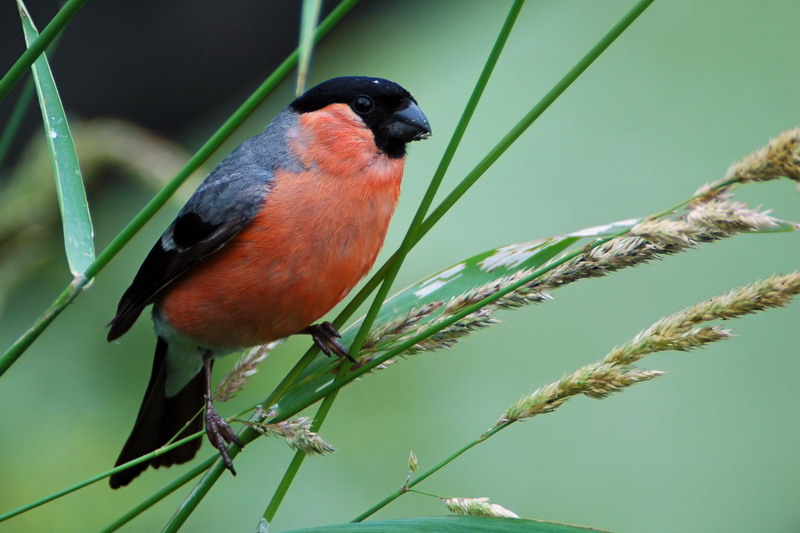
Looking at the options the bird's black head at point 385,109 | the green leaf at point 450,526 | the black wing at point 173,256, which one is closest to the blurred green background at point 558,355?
→ the black wing at point 173,256

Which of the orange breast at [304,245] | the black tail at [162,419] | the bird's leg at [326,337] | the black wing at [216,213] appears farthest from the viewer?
the black tail at [162,419]

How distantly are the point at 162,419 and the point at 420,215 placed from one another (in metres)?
1.32

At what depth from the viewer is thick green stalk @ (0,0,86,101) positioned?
1035 millimetres

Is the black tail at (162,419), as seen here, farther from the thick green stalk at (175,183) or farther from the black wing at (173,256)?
the thick green stalk at (175,183)

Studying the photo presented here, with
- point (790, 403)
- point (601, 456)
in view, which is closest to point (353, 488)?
point (601, 456)

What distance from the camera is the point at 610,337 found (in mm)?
3230

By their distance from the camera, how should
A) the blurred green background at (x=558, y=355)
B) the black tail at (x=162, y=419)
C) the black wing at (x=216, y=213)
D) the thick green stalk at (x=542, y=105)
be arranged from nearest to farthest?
the thick green stalk at (x=542, y=105) → the black wing at (x=216, y=213) → the black tail at (x=162, y=419) → the blurred green background at (x=558, y=355)

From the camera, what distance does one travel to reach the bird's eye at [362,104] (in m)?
2.07

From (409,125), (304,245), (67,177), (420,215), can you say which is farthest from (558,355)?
(67,177)

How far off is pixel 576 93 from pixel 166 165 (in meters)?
2.40

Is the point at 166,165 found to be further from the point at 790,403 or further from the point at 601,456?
the point at 790,403

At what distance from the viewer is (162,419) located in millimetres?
2332

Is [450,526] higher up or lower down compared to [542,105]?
lower down

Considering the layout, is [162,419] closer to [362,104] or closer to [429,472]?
[362,104]
